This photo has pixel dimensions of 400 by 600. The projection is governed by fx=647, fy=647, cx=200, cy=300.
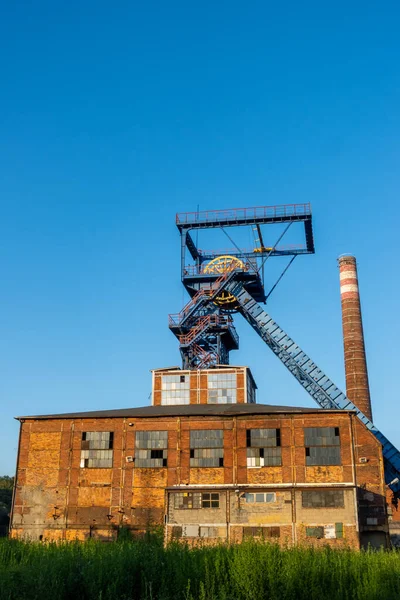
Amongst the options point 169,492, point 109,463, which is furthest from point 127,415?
point 169,492

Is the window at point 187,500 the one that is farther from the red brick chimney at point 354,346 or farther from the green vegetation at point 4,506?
the red brick chimney at point 354,346

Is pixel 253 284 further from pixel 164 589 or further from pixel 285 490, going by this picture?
pixel 164 589

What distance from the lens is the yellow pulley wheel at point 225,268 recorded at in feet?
142

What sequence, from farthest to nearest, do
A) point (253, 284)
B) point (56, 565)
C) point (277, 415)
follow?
point (253, 284) < point (277, 415) < point (56, 565)

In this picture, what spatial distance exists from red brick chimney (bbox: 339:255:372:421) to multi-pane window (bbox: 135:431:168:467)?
19563 mm

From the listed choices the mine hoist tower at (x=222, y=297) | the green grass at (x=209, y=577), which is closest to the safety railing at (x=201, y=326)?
the mine hoist tower at (x=222, y=297)

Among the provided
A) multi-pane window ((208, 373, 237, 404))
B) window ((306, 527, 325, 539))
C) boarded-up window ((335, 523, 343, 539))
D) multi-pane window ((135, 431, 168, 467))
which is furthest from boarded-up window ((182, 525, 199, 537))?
multi-pane window ((208, 373, 237, 404))

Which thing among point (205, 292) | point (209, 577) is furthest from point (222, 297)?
point (209, 577)

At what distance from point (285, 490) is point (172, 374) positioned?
13.2 metres

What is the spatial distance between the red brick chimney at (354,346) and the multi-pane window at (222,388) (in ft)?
38.0

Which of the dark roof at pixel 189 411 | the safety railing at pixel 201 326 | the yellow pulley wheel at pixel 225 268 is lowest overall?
the dark roof at pixel 189 411

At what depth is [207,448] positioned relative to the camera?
3114 centimetres

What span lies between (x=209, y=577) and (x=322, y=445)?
584 inches

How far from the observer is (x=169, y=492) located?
29438 mm
